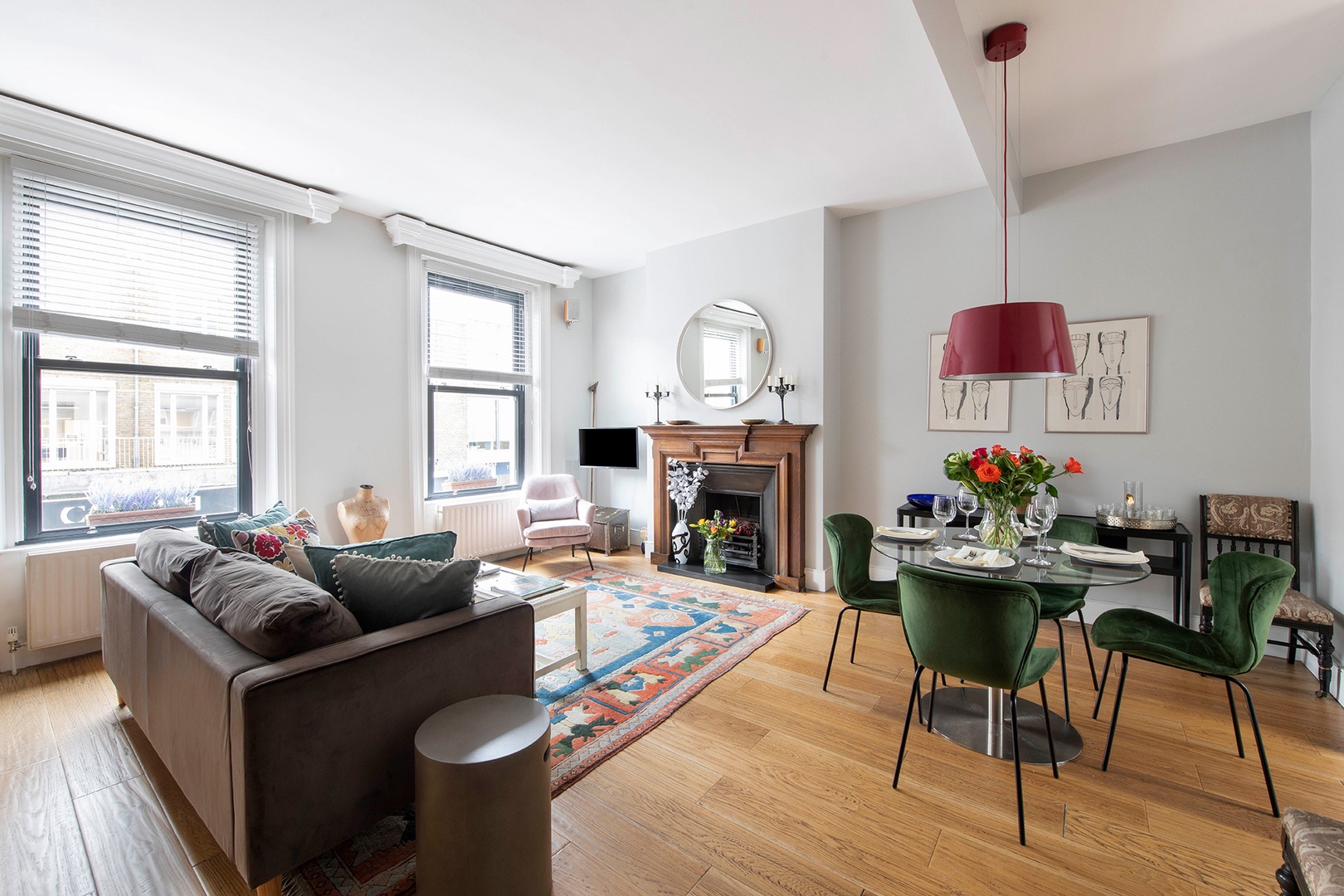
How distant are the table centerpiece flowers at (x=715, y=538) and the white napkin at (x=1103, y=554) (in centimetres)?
260

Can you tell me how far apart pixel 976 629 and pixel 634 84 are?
2809mm

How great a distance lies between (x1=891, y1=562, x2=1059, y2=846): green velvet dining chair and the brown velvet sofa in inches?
55.9

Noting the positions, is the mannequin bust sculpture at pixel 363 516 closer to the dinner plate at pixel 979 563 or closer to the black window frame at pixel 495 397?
the black window frame at pixel 495 397

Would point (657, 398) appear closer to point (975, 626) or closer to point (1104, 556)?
point (1104, 556)

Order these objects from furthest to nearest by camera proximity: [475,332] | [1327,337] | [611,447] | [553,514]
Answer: [611,447] < [475,332] < [553,514] < [1327,337]

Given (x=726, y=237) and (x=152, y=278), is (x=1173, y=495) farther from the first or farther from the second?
(x=152, y=278)

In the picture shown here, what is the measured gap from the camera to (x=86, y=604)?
316 centimetres

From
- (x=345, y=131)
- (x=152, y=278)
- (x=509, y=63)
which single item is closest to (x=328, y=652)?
(x=509, y=63)

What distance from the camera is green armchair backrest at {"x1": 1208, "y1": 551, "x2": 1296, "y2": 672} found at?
75.4 inches

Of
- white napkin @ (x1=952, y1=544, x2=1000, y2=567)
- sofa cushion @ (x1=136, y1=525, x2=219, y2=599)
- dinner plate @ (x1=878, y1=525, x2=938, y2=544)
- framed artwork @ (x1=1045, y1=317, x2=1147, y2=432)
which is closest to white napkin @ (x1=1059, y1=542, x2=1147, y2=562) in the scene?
white napkin @ (x1=952, y1=544, x2=1000, y2=567)

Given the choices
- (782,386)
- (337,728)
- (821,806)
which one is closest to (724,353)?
(782,386)

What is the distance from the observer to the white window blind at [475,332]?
5.06 m

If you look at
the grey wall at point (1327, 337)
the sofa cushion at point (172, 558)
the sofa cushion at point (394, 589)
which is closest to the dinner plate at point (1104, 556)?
the grey wall at point (1327, 337)

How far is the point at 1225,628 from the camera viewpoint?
215cm
